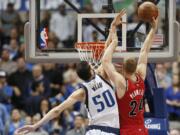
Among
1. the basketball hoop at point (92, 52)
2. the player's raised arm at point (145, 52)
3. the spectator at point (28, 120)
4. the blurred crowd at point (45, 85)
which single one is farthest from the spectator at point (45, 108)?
the player's raised arm at point (145, 52)

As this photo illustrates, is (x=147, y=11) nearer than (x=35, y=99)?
Yes

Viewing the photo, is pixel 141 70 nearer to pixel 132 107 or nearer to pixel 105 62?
pixel 132 107

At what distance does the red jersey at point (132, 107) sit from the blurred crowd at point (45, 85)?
12.0 ft

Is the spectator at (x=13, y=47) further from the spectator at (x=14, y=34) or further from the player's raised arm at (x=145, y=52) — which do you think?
the player's raised arm at (x=145, y=52)

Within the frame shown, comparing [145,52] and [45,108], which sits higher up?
[145,52]

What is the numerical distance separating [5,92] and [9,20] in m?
3.60

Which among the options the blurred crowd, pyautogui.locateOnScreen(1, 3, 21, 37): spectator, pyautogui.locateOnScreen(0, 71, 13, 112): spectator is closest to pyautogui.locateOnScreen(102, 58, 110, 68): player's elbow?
the blurred crowd

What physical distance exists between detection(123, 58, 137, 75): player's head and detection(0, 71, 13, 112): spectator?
250 inches

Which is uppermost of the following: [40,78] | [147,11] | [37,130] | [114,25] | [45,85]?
[147,11]

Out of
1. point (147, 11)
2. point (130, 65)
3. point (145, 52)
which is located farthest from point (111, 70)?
point (147, 11)

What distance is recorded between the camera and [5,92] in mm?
15531

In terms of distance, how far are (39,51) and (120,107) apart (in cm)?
180

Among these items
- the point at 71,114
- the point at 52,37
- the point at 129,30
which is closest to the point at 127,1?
the point at 52,37

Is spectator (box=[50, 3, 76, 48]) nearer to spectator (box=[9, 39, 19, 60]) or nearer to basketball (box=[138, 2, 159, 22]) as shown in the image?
spectator (box=[9, 39, 19, 60])
